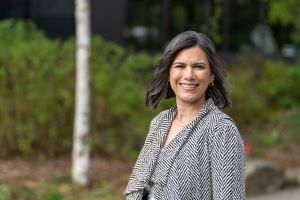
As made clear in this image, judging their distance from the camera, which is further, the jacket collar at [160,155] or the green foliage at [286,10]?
the green foliage at [286,10]

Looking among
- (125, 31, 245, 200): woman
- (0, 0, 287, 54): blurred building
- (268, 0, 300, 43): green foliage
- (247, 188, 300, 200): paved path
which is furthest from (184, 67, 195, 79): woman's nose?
(0, 0, 287, 54): blurred building

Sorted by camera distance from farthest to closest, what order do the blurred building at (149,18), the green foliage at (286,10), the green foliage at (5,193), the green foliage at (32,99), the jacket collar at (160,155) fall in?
the blurred building at (149,18) → the green foliage at (286,10) → the green foliage at (32,99) → the green foliage at (5,193) → the jacket collar at (160,155)

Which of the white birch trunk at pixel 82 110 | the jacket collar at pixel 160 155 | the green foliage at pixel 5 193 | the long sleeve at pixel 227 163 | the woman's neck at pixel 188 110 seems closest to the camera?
the long sleeve at pixel 227 163

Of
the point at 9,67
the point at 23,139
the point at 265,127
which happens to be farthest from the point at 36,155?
the point at 265,127

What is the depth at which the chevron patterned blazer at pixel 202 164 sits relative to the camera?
9.68ft

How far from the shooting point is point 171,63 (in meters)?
3.22

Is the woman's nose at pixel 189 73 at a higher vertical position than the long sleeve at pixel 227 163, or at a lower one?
higher

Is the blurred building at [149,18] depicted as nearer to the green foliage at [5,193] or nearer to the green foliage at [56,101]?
the green foliage at [56,101]

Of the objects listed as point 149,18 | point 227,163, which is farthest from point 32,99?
point 149,18

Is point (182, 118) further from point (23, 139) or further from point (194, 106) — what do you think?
point (23, 139)

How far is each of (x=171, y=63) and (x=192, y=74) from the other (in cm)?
12

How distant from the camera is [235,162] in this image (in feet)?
9.73

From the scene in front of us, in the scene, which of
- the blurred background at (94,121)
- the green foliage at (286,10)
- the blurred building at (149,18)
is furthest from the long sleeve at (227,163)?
the blurred building at (149,18)

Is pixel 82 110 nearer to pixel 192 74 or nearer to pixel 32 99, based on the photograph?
pixel 32 99
